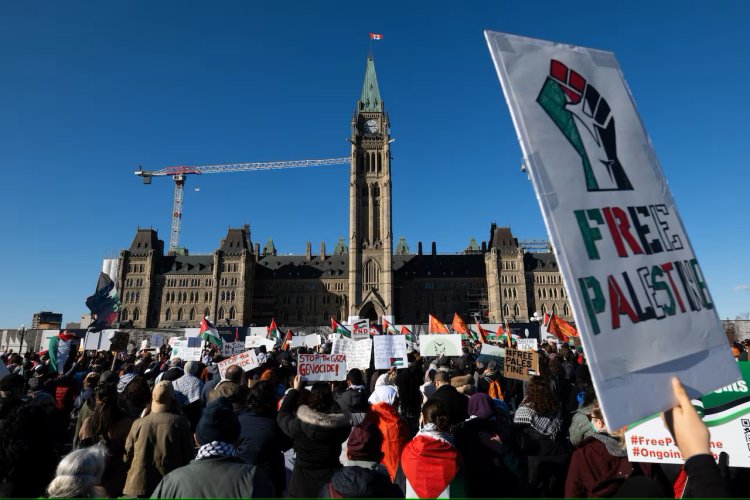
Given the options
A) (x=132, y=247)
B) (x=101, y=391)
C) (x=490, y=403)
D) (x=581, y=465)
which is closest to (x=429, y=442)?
(x=581, y=465)

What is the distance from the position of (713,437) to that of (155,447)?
5.99m

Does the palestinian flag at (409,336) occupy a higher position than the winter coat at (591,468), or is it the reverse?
the palestinian flag at (409,336)

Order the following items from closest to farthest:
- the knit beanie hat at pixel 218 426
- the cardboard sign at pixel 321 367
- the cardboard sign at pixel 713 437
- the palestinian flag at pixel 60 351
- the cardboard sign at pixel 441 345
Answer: the knit beanie hat at pixel 218 426 → the cardboard sign at pixel 713 437 → the cardboard sign at pixel 321 367 → the palestinian flag at pixel 60 351 → the cardboard sign at pixel 441 345

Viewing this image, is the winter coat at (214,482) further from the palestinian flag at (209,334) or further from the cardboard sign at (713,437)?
the palestinian flag at (209,334)

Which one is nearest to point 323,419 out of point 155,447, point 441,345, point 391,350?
point 155,447

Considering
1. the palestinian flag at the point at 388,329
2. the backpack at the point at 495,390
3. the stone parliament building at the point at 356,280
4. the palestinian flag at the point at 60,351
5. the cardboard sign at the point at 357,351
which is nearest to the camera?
the backpack at the point at 495,390

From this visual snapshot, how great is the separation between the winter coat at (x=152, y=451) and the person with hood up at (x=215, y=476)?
1.52 meters

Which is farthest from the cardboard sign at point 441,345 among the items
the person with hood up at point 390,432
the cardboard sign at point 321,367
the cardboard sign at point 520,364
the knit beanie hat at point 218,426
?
the knit beanie hat at point 218,426

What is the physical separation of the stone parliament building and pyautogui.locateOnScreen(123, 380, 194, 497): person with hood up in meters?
70.5

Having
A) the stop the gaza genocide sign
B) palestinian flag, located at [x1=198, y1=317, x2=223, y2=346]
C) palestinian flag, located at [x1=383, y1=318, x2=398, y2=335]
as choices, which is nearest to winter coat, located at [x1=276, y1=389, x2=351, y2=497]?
the stop the gaza genocide sign

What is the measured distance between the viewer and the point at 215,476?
324cm

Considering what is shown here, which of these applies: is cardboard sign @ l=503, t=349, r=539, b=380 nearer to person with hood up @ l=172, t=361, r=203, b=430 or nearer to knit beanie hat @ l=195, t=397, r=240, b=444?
person with hood up @ l=172, t=361, r=203, b=430

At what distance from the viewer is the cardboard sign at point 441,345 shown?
16.8 meters

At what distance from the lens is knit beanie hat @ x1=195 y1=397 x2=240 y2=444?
351 cm
